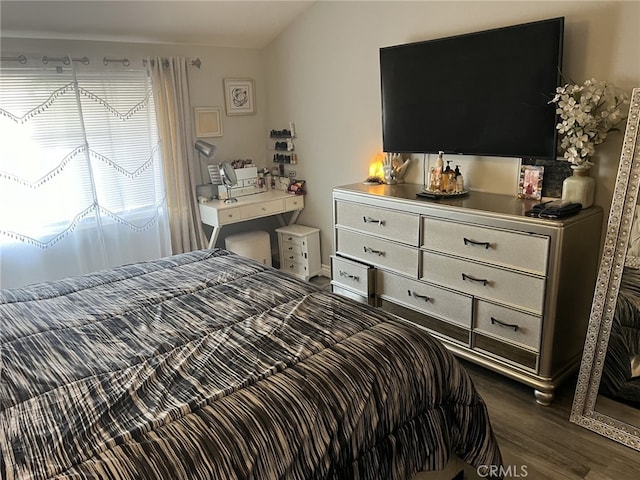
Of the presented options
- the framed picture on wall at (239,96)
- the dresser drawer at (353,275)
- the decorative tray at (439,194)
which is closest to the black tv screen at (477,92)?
the decorative tray at (439,194)

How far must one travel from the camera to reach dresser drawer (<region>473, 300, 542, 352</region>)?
242cm

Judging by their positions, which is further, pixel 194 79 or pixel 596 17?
pixel 194 79

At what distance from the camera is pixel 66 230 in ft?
11.6

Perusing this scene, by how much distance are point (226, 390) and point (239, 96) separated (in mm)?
3396

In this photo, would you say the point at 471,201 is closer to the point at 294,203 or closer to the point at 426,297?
the point at 426,297

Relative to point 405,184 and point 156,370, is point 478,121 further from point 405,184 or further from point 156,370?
point 156,370

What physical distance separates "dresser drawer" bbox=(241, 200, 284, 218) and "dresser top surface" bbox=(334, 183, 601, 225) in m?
0.99

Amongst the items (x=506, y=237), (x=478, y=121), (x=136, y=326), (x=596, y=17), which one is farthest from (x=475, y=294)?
(x=136, y=326)

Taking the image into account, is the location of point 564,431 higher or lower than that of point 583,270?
lower

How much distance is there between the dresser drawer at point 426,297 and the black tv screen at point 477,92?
846 millimetres

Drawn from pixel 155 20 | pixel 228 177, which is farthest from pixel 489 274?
pixel 155 20

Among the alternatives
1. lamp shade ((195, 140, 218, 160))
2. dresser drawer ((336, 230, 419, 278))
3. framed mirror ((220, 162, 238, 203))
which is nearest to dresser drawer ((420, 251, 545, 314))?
dresser drawer ((336, 230, 419, 278))

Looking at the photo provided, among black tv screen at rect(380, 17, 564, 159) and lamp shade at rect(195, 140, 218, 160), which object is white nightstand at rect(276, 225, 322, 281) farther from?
black tv screen at rect(380, 17, 564, 159)

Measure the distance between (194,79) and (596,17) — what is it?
9.66ft
